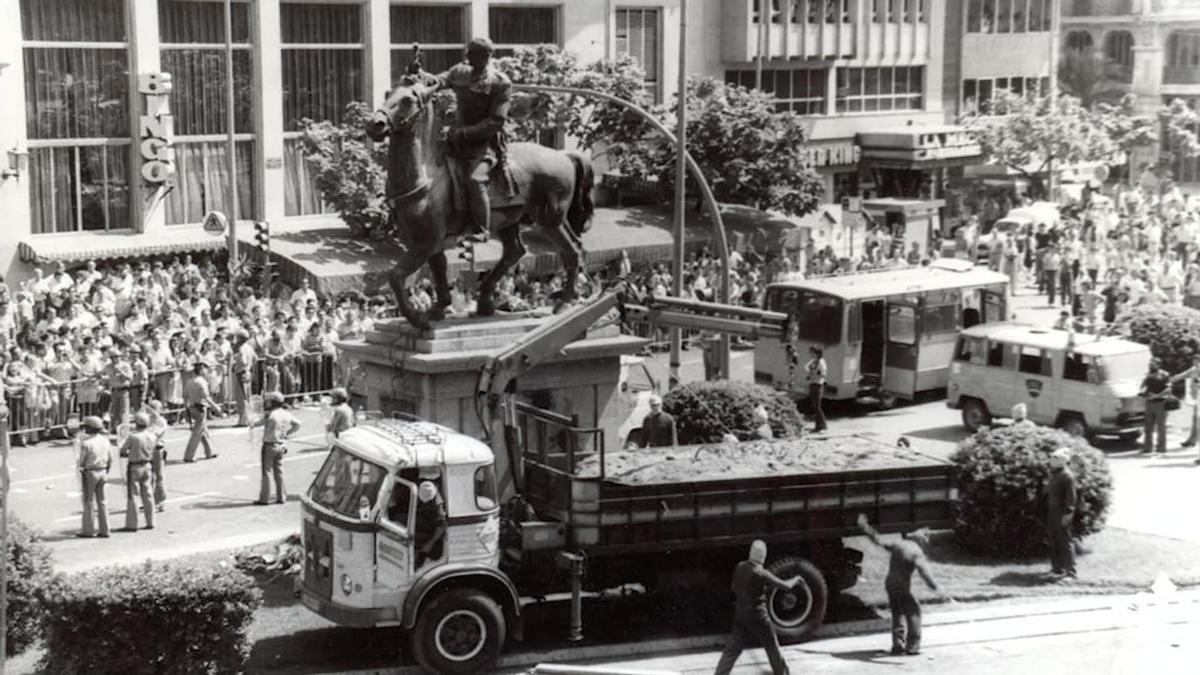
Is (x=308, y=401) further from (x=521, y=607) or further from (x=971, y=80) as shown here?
(x=971, y=80)

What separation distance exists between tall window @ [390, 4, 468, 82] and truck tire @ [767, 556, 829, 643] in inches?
1173

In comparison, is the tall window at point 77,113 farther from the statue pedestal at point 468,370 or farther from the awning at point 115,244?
the statue pedestal at point 468,370

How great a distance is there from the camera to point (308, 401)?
34250 millimetres

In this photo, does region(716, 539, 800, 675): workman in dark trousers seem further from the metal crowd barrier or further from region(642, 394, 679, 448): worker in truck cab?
the metal crowd barrier

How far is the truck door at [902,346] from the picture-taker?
35.0m

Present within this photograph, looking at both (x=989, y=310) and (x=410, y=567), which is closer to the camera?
(x=410, y=567)

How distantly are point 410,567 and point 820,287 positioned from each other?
1818cm

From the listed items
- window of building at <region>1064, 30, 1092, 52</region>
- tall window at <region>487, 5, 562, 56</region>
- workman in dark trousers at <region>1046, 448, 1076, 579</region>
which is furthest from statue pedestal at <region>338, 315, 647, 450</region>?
window of building at <region>1064, 30, 1092, 52</region>

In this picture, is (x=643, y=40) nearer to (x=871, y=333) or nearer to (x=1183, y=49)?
(x=871, y=333)

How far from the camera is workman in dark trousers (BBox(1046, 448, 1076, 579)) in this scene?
21859 millimetres

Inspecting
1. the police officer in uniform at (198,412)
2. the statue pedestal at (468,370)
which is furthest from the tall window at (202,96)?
the statue pedestal at (468,370)

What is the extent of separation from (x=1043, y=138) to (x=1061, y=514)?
39767 millimetres

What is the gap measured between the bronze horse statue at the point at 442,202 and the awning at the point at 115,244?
18972 mm

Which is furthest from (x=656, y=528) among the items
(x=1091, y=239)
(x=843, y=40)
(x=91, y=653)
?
(x=843, y=40)
